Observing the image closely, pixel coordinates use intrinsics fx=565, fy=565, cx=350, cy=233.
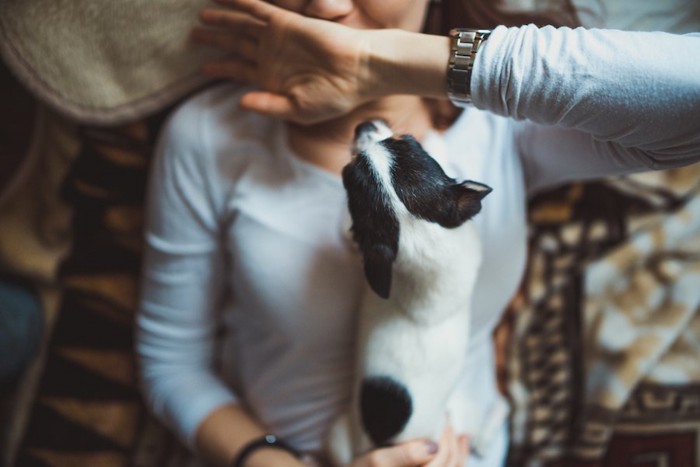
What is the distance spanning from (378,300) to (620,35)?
0.41m

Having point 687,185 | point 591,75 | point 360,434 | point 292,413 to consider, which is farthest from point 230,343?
point 687,185

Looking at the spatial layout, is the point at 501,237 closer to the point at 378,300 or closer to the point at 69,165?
the point at 378,300

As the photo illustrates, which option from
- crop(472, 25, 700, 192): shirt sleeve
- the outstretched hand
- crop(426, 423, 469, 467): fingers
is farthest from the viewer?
crop(426, 423, 469, 467): fingers

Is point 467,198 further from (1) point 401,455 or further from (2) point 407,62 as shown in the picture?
(1) point 401,455

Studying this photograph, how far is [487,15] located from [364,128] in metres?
0.19

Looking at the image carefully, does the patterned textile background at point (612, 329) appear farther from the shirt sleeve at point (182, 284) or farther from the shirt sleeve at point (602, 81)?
the shirt sleeve at point (182, 284)

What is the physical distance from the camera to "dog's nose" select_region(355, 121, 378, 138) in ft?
2.32

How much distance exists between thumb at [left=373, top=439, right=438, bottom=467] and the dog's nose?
1.38ft

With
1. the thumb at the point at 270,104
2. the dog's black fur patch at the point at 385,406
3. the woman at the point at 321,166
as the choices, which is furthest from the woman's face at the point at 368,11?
the dog's black fur patch at the point at 385,406

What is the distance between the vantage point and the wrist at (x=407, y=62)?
0.64 m

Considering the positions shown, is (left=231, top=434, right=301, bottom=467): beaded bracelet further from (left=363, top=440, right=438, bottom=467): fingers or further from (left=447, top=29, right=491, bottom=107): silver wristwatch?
(left=447, top=29, right=491, bottom=107): silver wristwatch

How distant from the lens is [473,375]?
0.95 m

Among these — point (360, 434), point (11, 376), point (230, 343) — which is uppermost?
point (360, 434)

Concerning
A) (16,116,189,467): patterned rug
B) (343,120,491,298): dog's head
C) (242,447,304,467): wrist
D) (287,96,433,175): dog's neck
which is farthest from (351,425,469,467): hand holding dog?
(16,116,189,467): patterned rug
